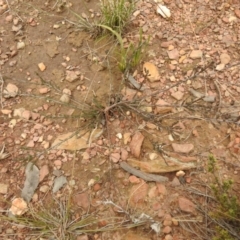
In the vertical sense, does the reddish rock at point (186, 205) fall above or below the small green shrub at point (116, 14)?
below

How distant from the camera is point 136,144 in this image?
1.82 m

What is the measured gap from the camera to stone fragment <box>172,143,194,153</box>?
5.92 ft

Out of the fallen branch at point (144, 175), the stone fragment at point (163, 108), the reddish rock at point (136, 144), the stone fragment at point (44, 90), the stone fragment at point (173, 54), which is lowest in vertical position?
the fallen branch at point (144, 175)

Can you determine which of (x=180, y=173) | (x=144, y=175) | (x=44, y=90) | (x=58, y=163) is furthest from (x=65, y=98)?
(x=180, y=173)

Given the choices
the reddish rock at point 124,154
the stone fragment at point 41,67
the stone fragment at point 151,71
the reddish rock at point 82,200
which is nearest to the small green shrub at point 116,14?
the stone fragment at point 151,71

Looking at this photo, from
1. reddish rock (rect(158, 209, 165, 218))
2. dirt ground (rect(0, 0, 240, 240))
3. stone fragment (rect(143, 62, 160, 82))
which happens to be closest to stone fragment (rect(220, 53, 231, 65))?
dirt ground (rect(0, 0, 240, 240))

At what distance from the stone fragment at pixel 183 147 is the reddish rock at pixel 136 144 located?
0.52 feet

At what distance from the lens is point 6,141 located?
1.88 meters

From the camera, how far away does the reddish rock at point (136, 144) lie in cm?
181

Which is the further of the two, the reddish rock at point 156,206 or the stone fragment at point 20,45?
the stone fragment at point 20,45

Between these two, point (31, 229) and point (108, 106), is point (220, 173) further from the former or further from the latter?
point (31, 229)

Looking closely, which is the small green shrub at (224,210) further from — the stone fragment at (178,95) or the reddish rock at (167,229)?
the stone fragment at (178,95)

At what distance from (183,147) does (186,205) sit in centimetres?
27

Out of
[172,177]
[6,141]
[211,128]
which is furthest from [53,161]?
[211,128]
